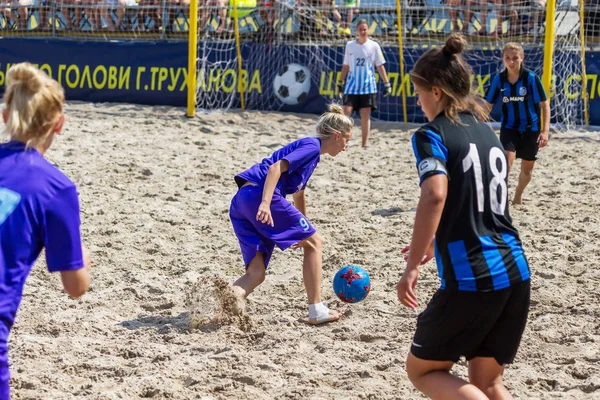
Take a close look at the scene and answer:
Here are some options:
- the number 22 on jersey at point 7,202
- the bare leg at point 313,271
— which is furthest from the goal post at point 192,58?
the number 22 on jersey at point 7,202

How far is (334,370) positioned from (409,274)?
5.17 ft

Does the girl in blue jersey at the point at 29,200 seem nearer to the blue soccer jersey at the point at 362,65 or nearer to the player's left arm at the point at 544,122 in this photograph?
the player's left arm at the point at 544,122

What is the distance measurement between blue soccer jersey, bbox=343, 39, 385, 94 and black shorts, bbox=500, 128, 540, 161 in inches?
140

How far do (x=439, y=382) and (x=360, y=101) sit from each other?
28.0 feet

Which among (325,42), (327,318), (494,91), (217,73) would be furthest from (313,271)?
(217,73)

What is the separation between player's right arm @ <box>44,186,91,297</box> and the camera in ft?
7.95

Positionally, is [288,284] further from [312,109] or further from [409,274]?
[312,109]

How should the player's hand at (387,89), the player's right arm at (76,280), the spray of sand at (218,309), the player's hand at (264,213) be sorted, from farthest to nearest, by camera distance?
the player's hand at (387,89) < the spray of sand at (218,309) < the player's hand at (264,213) < the player's right arm at (76,280)

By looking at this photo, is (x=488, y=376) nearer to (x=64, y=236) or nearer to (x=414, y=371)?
(x=414, y=371)

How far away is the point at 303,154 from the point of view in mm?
4766

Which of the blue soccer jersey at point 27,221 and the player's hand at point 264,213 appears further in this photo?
the player's hand at point 264,213

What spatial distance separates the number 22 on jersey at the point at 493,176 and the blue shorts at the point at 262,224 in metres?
2.08

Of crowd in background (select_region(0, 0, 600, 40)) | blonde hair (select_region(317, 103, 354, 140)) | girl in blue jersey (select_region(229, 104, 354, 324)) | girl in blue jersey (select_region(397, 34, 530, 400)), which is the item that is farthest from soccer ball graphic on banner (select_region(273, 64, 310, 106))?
girl in blue jersey (select_region(397, 34, 530, 400))

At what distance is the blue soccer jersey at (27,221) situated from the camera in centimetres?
240
